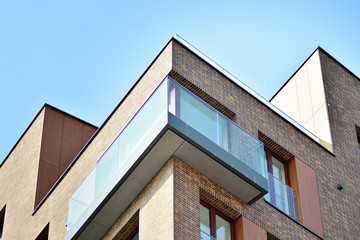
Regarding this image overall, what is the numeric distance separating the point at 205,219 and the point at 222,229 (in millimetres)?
703

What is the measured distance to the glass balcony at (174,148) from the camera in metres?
30.7

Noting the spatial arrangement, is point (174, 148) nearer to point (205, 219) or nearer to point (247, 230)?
point (205, 219)

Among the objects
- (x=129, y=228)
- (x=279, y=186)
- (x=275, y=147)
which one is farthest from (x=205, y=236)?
(x=275, y=147)

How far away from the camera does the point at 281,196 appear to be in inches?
1337

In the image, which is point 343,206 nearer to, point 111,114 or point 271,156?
point 271,156

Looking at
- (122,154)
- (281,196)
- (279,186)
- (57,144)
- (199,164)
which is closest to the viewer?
(199,164)

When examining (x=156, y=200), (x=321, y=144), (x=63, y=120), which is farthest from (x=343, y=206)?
(x=63, y=120)

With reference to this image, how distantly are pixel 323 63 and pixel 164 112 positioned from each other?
1104 centimetres

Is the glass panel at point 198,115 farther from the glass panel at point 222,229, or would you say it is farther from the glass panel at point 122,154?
the glass panel at point 222,229

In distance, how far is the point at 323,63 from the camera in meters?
40.0

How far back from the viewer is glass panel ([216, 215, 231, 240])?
102 ft

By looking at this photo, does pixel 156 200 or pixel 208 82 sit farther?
pixel 208 82

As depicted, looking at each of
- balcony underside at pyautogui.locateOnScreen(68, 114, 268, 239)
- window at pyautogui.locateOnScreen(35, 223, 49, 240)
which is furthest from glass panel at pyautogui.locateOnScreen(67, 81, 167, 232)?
window at pyautogui.locateOnScreen(35, 223, 49, 240)

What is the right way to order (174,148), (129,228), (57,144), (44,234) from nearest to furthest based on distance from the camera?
(174,148) < (129,228) < (44,234) < (57,144)
